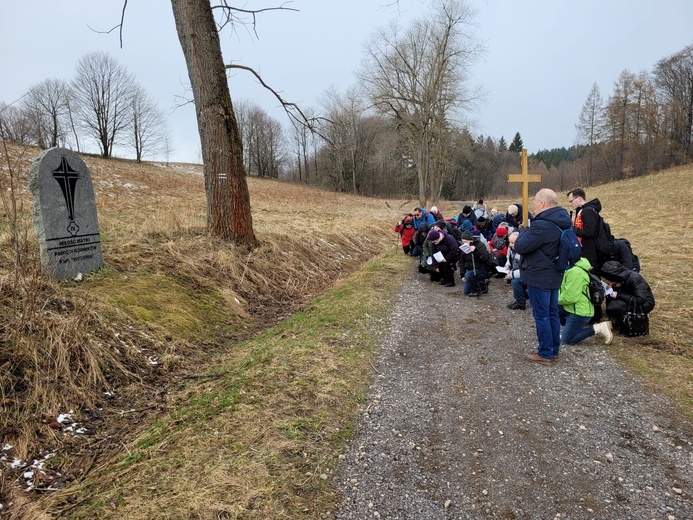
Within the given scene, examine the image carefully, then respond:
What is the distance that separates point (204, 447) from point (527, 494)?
243 cm

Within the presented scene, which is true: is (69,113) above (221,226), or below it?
above

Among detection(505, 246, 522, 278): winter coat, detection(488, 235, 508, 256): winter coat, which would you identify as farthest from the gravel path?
detection(488, 235, 508, 256): winter coat

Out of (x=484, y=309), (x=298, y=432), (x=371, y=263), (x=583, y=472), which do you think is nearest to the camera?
(x=583, y=472)

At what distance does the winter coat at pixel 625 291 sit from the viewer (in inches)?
209

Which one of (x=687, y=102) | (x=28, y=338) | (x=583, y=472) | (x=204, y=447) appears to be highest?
(x=687, y=102)

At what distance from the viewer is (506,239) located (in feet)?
33.1

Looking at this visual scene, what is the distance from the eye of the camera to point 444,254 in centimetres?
898

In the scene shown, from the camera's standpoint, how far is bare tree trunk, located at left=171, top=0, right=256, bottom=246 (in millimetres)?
7430

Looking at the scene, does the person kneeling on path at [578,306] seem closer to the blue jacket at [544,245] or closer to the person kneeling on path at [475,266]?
the blue jacket at [544,245]

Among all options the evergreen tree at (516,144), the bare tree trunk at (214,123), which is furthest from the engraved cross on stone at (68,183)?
the evergreen tree at (516,144)

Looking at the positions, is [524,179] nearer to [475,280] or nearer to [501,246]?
[501,246]

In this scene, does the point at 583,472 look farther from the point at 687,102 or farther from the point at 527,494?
the point at 687,102

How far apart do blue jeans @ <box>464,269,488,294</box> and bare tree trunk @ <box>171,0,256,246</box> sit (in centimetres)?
481

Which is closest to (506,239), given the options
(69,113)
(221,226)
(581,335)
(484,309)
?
(484,309)
